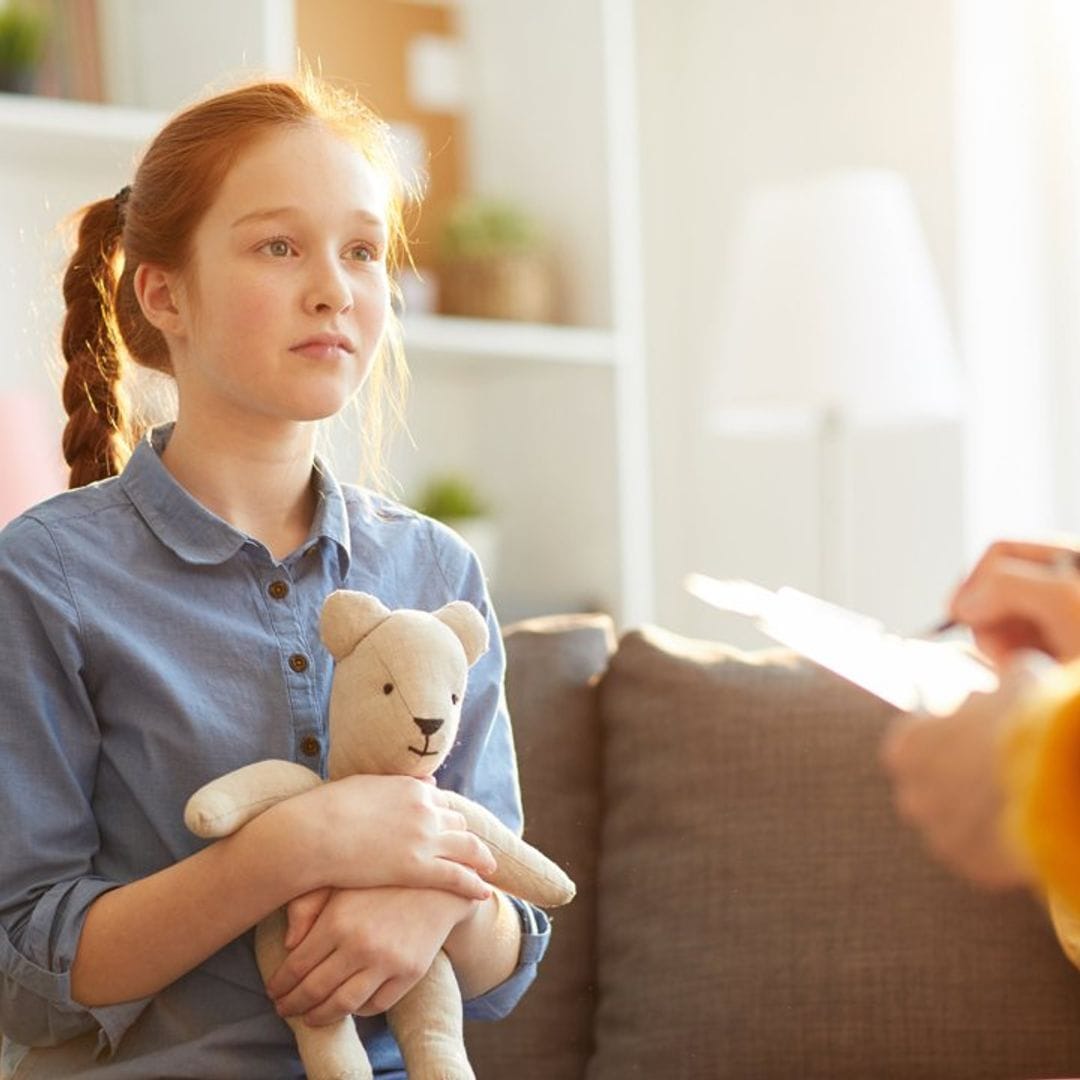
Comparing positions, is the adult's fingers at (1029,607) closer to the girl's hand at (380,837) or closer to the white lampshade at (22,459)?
the girl's hand at (380,837)

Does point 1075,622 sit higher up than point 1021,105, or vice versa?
point 1021,105

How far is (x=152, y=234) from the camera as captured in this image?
4.12 feet

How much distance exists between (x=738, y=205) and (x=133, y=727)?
8.80 ft

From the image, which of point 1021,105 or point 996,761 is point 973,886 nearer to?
point 996,761

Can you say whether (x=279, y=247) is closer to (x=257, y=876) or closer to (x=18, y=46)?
(x=257, y=876)

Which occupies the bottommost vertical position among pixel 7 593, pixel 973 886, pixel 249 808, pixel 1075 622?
pixel 973 886

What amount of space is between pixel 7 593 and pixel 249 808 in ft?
0.72

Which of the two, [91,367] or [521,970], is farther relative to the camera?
[91,367]

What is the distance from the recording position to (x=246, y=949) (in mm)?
1157

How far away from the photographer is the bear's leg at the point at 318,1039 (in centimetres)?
109

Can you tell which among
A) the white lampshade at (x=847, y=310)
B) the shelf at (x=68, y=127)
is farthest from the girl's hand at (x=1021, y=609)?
the white lampshade at (x=847, y=310)

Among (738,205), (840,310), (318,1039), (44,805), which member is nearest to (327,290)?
(44,805)

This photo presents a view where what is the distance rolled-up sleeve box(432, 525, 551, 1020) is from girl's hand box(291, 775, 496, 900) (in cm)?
13

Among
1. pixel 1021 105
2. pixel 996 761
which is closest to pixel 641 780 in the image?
pixel 996 761
